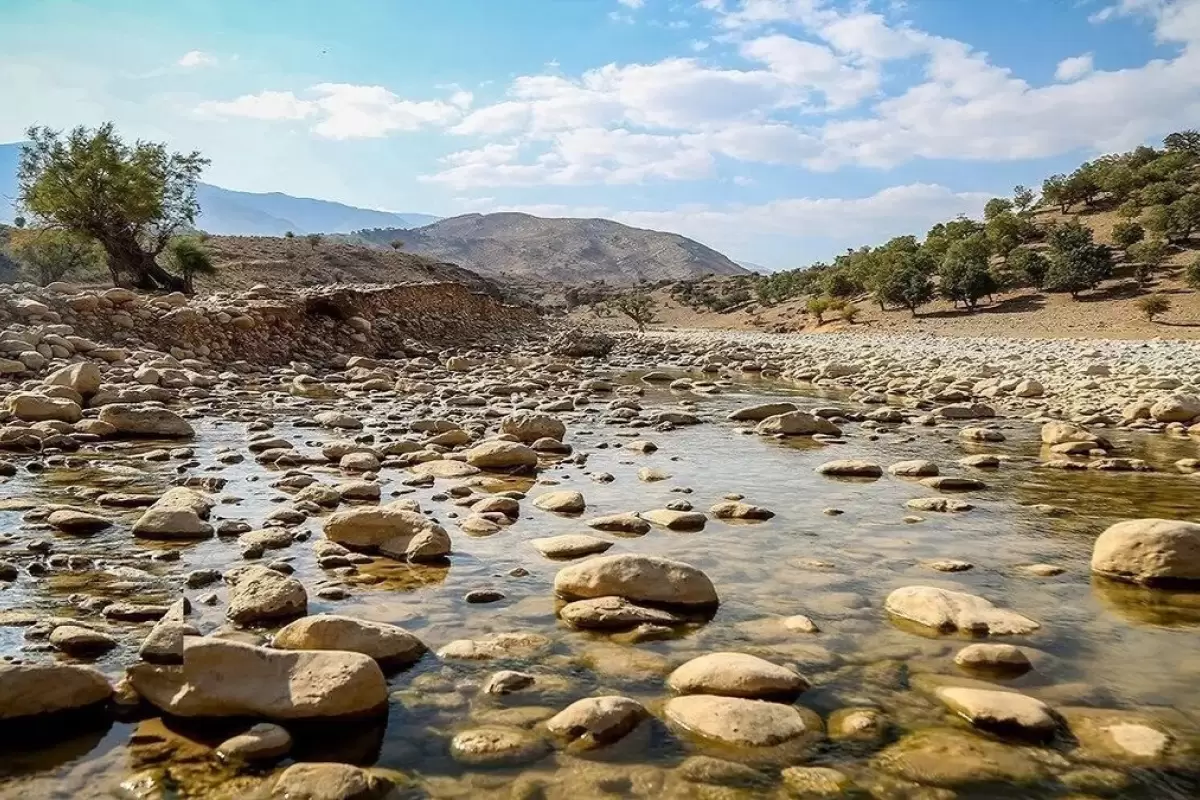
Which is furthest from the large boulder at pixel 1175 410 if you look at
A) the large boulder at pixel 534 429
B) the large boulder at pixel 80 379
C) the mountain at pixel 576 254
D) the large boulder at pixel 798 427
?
the mountain at pixel 576 254

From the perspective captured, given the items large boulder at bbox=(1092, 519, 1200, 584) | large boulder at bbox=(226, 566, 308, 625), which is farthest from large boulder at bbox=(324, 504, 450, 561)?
large boulder at bbox=(1092, 519, 1200, 584)

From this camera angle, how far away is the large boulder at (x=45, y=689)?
12.4 ft

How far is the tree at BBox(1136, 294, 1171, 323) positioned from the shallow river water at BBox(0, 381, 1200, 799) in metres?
34.7

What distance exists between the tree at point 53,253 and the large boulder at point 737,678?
3124 centimetres

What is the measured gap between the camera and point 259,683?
3.98 metres

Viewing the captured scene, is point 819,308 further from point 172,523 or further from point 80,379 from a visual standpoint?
point 172,523

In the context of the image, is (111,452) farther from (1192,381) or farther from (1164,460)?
(1192,381)

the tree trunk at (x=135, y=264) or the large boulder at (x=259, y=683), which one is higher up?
the tree trunk at (x=135, y=264)

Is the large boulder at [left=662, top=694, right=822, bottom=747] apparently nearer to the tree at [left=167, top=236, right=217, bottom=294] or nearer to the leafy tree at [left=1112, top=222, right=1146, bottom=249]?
the tree at [left=167, top=236, right=217, bottom=294]

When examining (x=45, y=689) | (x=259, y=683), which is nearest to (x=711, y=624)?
(x=259, y=683)

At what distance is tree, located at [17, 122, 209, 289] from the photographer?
28547mm

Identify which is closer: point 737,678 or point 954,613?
point 737,678

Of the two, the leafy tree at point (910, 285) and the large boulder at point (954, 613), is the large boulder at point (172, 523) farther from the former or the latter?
the leafy tree at point (910, 285)

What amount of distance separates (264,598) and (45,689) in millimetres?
1393
